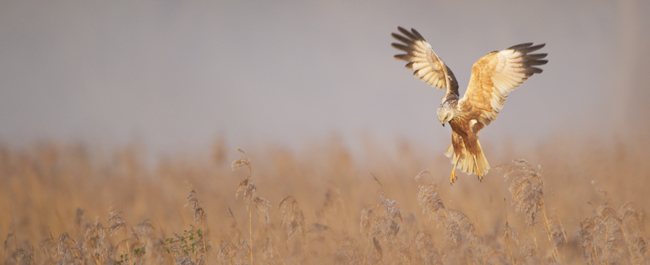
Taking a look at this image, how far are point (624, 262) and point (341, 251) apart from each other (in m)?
2.76

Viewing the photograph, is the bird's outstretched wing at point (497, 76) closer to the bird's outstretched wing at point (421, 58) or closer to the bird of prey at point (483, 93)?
the bird of prey at point (483, 93)

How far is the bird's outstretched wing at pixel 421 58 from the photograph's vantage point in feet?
18.9

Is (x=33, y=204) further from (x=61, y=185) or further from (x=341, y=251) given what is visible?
(x=341, y=251)

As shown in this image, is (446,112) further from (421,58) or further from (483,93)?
(421,58)

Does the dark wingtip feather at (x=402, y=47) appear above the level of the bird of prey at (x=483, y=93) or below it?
above

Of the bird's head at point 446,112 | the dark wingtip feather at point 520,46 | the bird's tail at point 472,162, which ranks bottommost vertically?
the bird's tail at point 472,162

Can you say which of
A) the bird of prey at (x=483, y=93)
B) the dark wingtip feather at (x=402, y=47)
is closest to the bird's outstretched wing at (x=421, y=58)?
the dark wingtip feather at (x=402, y=47)

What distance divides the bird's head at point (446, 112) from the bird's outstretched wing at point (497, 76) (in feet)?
1.33

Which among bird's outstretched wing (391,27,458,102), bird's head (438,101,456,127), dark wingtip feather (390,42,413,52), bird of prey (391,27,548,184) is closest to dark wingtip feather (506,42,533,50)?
bird of prey (391,27,548,184)

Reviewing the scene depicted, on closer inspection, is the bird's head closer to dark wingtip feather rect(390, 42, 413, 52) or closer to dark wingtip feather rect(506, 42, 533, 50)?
dark wingtip feather rect(506, 42, 533, 50)

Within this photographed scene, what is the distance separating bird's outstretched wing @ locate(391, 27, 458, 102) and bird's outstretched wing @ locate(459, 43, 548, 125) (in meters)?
0.70

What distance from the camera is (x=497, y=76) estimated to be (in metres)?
5.02

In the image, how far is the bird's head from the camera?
4474 mm

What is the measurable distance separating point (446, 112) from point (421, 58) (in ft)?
5.76
